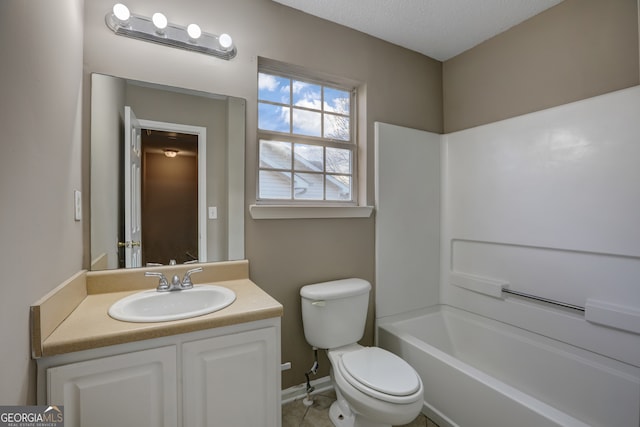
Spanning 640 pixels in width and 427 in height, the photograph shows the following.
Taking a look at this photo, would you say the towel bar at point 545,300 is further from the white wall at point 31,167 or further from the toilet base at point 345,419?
the white wall at point 31,167

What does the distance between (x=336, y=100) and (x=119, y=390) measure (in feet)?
6.69

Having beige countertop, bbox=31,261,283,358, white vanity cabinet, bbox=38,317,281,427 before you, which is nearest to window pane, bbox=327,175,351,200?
beige countertop, bbox=31,261,283,358

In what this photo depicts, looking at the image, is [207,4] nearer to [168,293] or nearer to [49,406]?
[168,293]

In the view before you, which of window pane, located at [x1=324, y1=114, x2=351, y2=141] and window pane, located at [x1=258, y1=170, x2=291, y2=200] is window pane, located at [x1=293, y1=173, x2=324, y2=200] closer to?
window pane, located at [x1=258, y1=170, x2=291, y2=200]

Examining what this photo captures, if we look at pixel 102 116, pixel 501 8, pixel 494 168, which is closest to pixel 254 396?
pixel 102 116

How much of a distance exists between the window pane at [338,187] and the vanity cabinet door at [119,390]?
1416 millimetres

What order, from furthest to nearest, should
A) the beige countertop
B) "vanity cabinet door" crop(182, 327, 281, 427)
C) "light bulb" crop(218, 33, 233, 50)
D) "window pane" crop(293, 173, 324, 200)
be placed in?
"window pane" crop(293, 173, 324, 200) → "light bulb" crop(218, 33, 233, 50) → "vanity cabinet door" crop(182, 327, 281, 427) → the beige countertop

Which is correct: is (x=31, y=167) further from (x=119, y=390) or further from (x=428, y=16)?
(x=428, y=16)

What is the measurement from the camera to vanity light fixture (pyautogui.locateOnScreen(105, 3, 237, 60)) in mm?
1378

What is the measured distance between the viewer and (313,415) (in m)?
1.73

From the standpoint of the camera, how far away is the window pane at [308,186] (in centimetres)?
199

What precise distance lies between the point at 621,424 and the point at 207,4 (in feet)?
10.1

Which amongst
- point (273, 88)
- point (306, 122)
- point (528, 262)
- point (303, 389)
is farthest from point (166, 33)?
point (528, 262)

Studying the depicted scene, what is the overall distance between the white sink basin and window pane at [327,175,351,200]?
104cm
